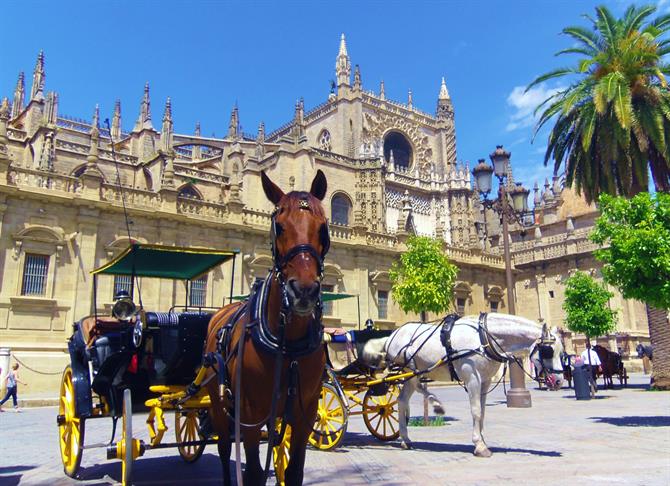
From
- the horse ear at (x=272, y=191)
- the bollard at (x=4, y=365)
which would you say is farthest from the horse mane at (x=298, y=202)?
the bollard at (x=4, y=365)

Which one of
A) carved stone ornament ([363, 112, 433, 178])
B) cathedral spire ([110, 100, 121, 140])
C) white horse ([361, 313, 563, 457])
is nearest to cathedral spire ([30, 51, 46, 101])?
cathedral spire ([110, 100, 121, 140])

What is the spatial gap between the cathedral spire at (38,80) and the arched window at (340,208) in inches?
882

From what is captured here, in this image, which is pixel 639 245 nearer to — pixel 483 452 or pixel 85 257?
pixel 483 452

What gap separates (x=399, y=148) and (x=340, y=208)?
615 inches

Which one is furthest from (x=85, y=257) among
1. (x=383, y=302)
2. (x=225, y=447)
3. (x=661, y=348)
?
(x=661, y=348)

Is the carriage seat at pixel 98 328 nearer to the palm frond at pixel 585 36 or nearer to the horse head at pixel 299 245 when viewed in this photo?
the horse head at pixel 299 245

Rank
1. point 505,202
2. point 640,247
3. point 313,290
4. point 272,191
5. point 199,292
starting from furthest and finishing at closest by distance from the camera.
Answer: point 199,292 → point 505,202 → point 640,247 → point 272,191 → point 313,290

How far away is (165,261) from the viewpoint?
6.70 meters

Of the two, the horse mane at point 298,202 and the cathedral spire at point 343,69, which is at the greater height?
the cathedral spire at point 343,69

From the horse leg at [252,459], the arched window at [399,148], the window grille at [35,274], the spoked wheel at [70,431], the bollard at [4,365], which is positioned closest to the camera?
the horse leg at [252,459]

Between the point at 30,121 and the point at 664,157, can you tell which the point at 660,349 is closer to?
the point at 664,157

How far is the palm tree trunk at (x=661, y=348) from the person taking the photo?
58.8ft

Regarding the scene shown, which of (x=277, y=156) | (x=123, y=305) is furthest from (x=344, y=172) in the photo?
(x=123, y=305)

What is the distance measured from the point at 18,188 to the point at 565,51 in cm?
2027
